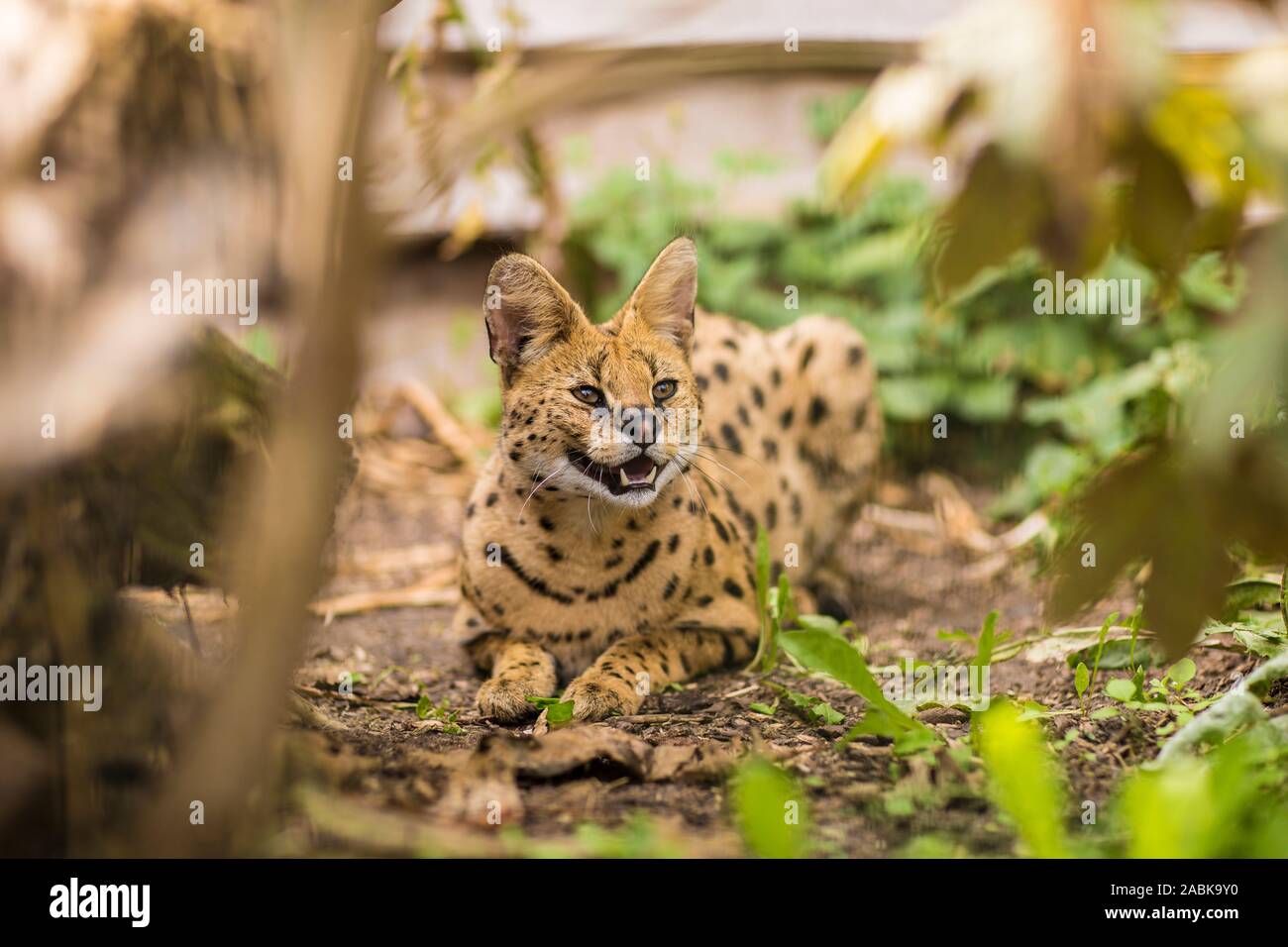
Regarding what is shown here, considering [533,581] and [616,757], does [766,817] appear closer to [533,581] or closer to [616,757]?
[616,757]

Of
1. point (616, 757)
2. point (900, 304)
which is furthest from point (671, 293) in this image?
point (900, 304)

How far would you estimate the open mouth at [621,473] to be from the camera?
347 cm

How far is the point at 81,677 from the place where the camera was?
92.3 inches

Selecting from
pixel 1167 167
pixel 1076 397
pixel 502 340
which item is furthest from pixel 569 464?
pixel 1076 397

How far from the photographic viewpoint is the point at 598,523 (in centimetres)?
378

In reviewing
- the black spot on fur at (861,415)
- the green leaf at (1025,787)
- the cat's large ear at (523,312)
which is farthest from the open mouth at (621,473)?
the black spot on fur at (861,415)

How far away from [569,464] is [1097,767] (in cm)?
162

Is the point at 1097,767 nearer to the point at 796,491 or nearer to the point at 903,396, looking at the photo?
the point at 796,491

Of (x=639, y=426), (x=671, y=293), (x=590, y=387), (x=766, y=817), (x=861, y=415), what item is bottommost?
(x=766, y=817)

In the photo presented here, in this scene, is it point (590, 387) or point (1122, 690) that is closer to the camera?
point (1122, 690)

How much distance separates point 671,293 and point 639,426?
0.53 meters

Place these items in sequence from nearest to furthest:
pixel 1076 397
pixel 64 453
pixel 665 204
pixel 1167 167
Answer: pixel 1167 167
pixel 64 453
pixel 1076 397
pixel 665 204

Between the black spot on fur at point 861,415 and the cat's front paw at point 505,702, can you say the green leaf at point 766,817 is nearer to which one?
the cat's front paw at point 505,702

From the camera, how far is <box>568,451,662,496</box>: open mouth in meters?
3.47
